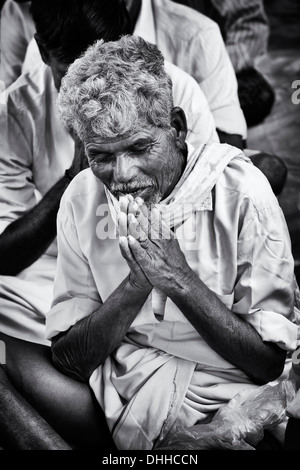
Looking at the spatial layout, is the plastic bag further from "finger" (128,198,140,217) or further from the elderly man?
"finger" (128,198,140,217)

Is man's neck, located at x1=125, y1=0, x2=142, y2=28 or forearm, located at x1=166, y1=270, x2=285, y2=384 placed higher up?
man's neck, located at x1=125, y1=0, x2=142, y2=28

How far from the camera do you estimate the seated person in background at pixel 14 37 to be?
2.85 meters

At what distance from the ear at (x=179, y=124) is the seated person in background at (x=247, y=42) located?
0.68 metres

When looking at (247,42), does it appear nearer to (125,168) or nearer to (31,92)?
(31,92)

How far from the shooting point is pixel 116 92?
205 cm

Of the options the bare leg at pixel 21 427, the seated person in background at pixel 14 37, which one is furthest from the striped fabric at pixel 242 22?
the bare leg at pixel 21 427

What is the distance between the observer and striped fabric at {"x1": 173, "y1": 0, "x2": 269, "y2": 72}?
2.87 metres

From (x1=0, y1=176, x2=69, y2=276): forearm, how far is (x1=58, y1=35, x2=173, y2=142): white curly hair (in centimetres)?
51

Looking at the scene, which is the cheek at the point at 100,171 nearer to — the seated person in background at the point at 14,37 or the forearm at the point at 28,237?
the forearm at the point at 28,237

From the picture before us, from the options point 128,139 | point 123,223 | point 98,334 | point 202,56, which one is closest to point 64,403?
point 98,334

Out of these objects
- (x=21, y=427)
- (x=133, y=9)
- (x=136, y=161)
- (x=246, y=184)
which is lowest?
(x=21, y=427)

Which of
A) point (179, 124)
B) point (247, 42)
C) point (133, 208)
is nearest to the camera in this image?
point (133, 208)

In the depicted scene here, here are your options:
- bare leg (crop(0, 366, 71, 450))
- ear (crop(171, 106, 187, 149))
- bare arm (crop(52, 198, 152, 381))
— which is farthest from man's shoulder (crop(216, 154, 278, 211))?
bare leg (crop(0, 366, 71, 450))

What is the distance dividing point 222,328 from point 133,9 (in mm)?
1228
